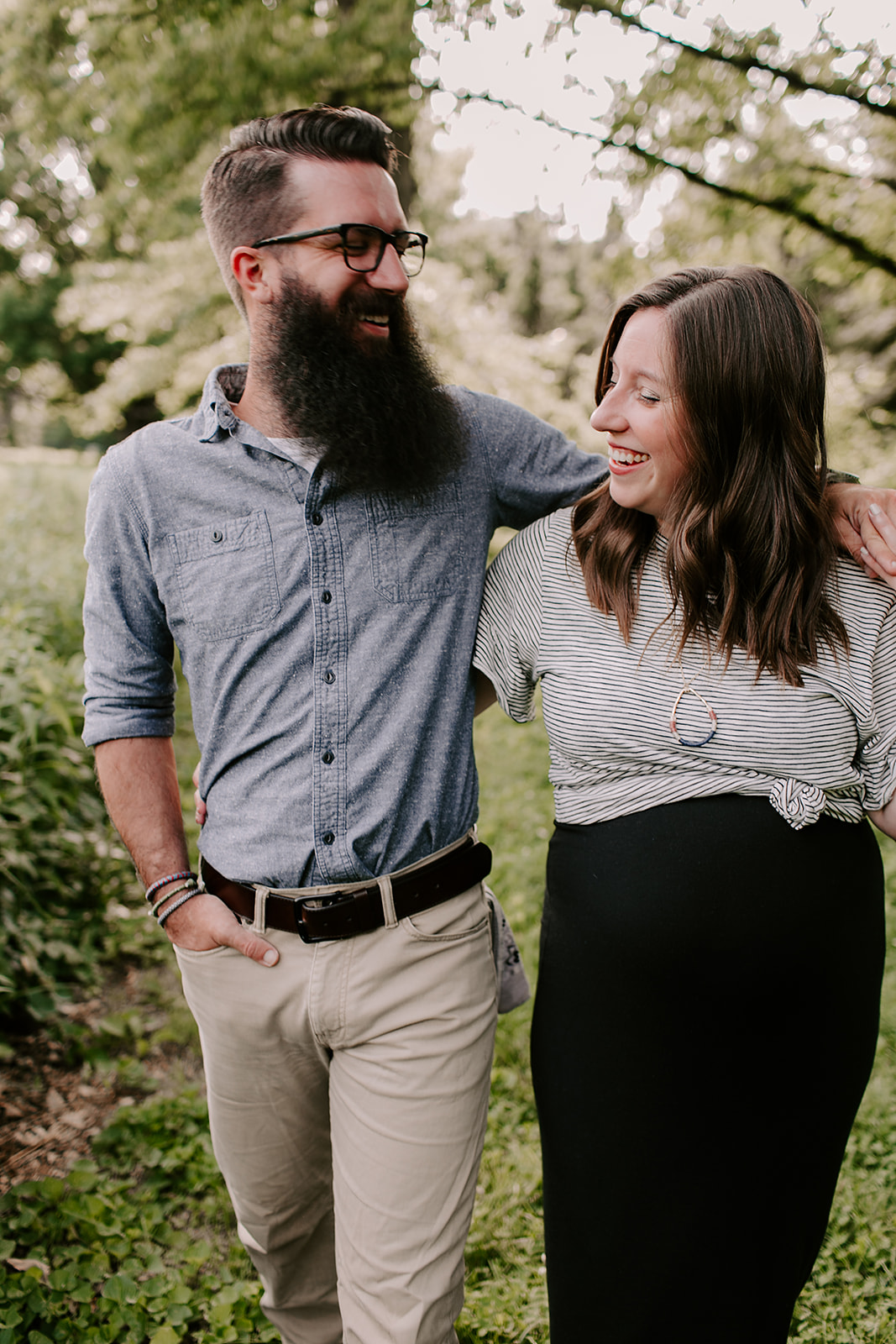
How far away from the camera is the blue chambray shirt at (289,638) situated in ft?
6.76

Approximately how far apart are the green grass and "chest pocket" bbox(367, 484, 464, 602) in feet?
4.94

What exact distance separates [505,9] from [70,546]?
237 inches

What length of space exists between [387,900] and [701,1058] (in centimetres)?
70

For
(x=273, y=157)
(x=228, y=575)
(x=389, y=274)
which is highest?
(x=273, y=157)

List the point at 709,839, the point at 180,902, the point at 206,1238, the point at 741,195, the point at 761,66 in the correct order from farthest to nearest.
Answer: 1. the point at 741,195
2. the point at 761,66
3. the point at 206,1238
4. the point at 180,902
5. the point at 709,839

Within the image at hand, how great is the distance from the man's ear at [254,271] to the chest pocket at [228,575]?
0.58 m

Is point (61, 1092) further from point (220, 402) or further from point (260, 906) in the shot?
point (220, 402)

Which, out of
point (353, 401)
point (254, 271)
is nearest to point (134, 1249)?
point (353, 401)

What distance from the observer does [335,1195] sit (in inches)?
81.9

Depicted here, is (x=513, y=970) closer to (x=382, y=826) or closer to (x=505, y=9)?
(x=382, y=826)

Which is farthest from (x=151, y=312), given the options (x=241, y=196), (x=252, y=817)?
(x=252, y=817)

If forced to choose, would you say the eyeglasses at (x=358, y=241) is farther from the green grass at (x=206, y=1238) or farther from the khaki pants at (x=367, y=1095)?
the green grass at (x=206, y=1238)

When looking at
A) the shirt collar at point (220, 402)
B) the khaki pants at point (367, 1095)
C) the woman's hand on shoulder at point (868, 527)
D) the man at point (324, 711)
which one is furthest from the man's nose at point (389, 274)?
the khaki pants at point (367, 1095)

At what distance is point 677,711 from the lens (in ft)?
6.20
